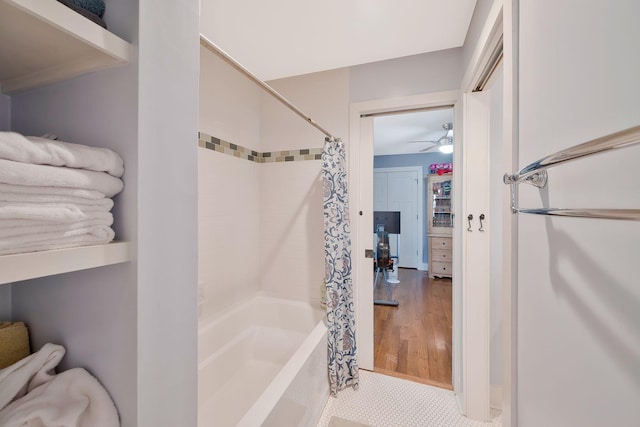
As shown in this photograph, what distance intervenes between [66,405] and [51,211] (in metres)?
0.38

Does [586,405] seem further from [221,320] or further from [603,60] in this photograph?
[221,320]

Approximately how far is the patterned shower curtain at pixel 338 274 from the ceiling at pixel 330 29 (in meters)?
0.60

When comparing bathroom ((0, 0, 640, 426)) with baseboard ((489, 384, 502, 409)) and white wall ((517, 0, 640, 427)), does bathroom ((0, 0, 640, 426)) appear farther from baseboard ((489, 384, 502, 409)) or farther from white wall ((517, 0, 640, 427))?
baseboard ((489, 384, 502, 409))

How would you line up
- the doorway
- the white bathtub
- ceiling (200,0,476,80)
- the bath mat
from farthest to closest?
1. the doorway
2. the bath mat
3. ceiling (200,0,476,80)
4. the white bathtub

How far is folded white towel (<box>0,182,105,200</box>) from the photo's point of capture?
0.38 meters

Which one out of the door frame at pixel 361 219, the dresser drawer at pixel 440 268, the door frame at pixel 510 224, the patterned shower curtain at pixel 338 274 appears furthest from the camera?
the dresser drawer at pixel 440 268

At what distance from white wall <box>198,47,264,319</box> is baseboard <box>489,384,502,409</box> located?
6.09 feet

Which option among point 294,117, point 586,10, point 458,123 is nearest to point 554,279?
point 586,10

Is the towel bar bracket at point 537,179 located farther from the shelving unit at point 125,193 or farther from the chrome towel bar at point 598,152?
the shelving unit at point 125,193

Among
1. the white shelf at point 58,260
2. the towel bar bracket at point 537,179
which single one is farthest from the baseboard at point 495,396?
the white shelf at point 58,260

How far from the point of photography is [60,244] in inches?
17.2

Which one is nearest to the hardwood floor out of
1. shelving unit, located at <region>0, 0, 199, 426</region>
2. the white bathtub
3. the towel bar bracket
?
the white bathtub

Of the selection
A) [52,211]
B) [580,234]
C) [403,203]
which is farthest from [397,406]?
[403,203]

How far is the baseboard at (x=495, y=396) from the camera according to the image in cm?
165
